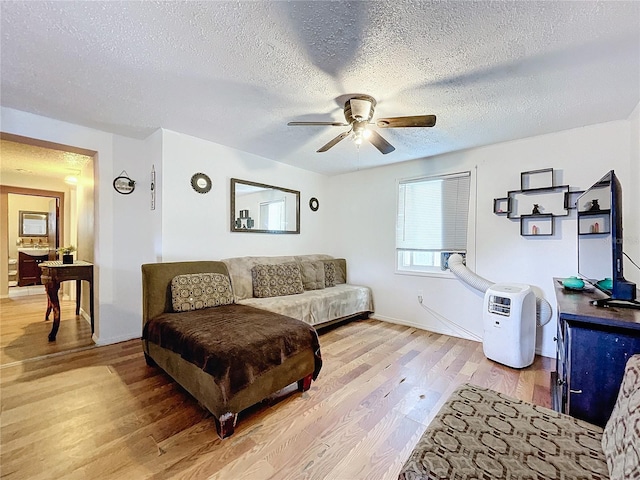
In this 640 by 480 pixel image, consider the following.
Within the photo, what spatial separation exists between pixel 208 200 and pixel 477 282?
3.33 metres

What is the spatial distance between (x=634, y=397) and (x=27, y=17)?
122 inches

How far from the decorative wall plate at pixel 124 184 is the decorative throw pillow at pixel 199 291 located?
58.3 inches

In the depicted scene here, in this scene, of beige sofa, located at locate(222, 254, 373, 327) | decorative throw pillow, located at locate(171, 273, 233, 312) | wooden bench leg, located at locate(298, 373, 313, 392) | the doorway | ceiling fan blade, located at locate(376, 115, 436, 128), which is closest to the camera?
ceiling fan blade, located at locate(376, 115, 436, 128)

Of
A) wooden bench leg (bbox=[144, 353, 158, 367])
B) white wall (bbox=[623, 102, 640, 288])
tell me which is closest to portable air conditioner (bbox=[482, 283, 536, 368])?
white wall (bbox=[623, 102, 640, 288])

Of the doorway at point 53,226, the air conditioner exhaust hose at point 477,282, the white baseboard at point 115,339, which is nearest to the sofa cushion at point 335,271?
the air conditioner exhaust hose at point 477,282

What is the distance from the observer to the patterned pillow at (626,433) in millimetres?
791

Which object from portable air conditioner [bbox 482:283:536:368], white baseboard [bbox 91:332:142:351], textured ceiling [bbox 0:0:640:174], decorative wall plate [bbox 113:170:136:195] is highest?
textured ceiling [bbox 0:0:640:174]

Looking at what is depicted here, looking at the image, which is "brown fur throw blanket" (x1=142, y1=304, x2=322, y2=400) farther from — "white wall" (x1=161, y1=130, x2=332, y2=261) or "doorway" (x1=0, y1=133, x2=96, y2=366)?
"doorway" (x1=0, y1=133, x2=96, y2=366)

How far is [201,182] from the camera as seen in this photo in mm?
3285

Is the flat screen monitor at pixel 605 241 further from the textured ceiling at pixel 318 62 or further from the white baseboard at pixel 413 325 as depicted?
the white baseboard at pixel 413 325

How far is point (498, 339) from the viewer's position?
8.83 ft

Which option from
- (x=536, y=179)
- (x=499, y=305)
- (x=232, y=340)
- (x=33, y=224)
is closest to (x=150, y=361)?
(x=232, y=340)

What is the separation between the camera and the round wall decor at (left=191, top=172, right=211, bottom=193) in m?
3.22

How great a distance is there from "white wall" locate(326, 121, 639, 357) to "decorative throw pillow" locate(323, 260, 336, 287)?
430 millimetres
